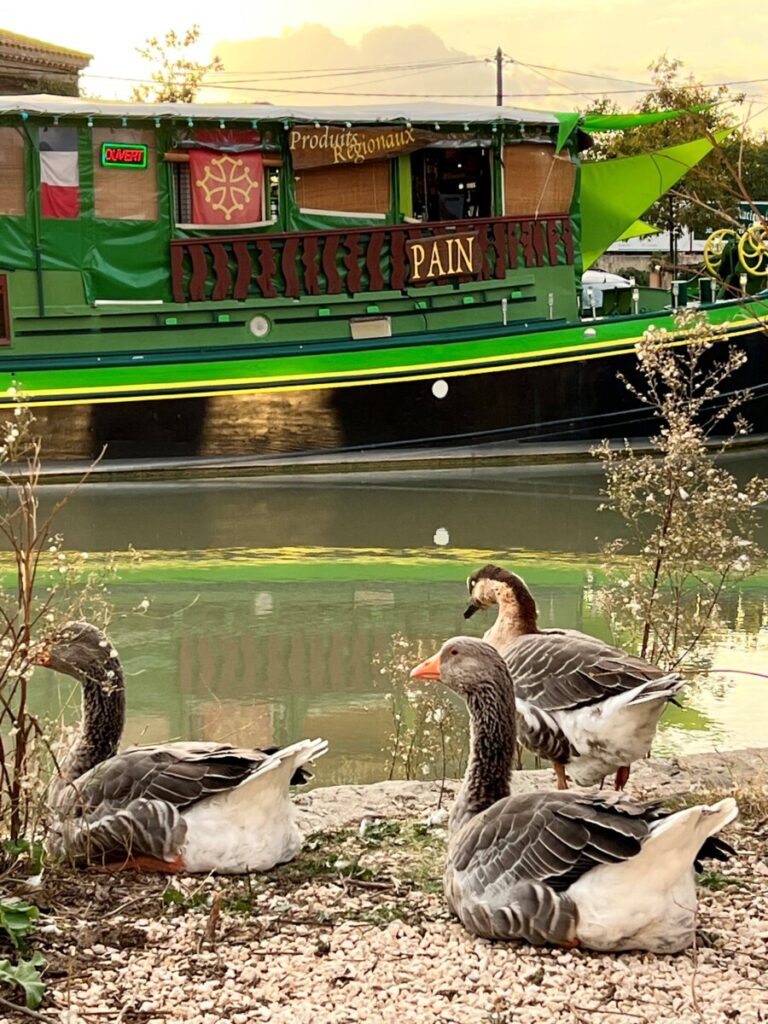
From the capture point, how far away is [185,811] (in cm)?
481

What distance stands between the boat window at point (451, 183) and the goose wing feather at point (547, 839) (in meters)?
14.1

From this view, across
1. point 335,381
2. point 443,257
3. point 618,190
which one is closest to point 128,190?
point 335,381

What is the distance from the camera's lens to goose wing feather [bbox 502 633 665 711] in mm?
5367

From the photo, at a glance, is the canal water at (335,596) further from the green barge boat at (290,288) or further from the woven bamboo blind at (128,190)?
the woven bamboo blind at (128,190)

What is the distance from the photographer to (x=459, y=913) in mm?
4383

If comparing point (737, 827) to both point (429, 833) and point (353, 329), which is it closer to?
point (429, 833)

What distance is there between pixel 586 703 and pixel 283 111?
12.2 m

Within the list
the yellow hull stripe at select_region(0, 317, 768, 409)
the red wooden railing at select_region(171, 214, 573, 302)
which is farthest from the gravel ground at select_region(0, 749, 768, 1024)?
the red wooden railing at select_region(171, 214, 573, 302)

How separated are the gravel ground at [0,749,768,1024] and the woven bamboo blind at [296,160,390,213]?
13086 millimetres

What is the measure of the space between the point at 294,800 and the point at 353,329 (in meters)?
11.9

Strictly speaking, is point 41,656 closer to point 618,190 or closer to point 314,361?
point 314,361

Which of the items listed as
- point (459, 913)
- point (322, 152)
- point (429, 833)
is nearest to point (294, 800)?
point (429, 833)

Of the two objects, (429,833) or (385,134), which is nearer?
(429,833)

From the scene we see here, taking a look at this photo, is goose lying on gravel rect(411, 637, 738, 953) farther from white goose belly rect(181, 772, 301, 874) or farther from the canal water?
the canal water
